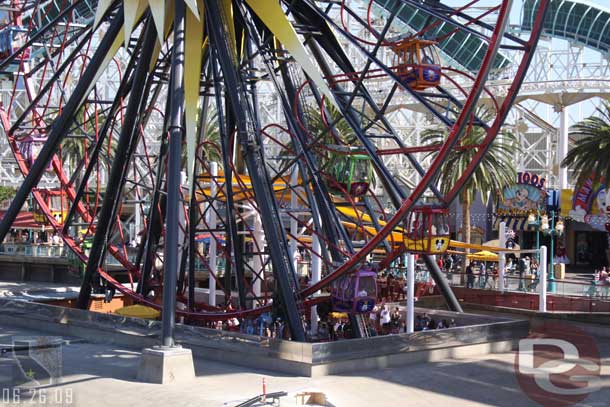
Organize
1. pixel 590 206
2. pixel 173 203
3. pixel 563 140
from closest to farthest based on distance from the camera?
pixel 173 203 < pixel 590 206 < pixel 563 140

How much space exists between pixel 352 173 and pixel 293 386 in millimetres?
8350

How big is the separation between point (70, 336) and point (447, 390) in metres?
12.2

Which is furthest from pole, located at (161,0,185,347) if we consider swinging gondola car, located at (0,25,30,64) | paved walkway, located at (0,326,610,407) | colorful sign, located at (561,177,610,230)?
colorful sign, located at (561,177,610,230)

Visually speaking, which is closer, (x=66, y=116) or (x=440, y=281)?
(x=66, y=116)

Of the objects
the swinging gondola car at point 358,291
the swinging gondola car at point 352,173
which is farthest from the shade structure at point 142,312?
the swinging gondola car at point 358,291

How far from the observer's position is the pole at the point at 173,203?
24.2 metres

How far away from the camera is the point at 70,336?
30422mm

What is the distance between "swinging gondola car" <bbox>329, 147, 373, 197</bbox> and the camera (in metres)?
29.4

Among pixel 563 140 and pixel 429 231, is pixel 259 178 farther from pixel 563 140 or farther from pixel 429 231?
pixel 563 140

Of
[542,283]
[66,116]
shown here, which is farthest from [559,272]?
[66,116]

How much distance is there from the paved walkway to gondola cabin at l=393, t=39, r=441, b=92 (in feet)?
24.0

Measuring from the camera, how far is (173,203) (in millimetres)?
24906

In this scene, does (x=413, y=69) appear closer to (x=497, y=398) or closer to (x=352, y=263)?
(x=352, y=263)

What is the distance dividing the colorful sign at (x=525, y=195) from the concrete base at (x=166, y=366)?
40263 millimetres
